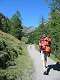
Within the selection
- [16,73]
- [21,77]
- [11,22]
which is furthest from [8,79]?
[11,22]

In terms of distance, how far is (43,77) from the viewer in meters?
13.7

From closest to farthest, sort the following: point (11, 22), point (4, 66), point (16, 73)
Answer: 1. point (16, 73)
2. point (4, 66)
3. point (11, 22)

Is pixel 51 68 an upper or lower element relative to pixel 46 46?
lower

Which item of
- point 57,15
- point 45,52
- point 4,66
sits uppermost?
point 57,15

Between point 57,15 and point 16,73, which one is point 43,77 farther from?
point 57,15

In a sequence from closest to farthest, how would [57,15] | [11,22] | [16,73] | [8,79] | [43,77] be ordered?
[43,77] < [8,79] < [16,73] < [57,15] < [11,22]

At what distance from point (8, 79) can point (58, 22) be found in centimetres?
2726

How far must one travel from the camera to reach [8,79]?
580 inches

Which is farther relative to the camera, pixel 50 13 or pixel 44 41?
pixel 50 13

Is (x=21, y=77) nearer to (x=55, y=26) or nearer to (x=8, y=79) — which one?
(x=8, y=79)

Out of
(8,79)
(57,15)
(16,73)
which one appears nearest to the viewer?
(8,79)

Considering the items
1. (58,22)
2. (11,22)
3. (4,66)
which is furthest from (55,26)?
(11,22)

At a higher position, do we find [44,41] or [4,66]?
[44,41]

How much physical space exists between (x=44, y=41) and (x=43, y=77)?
223 centimetres
